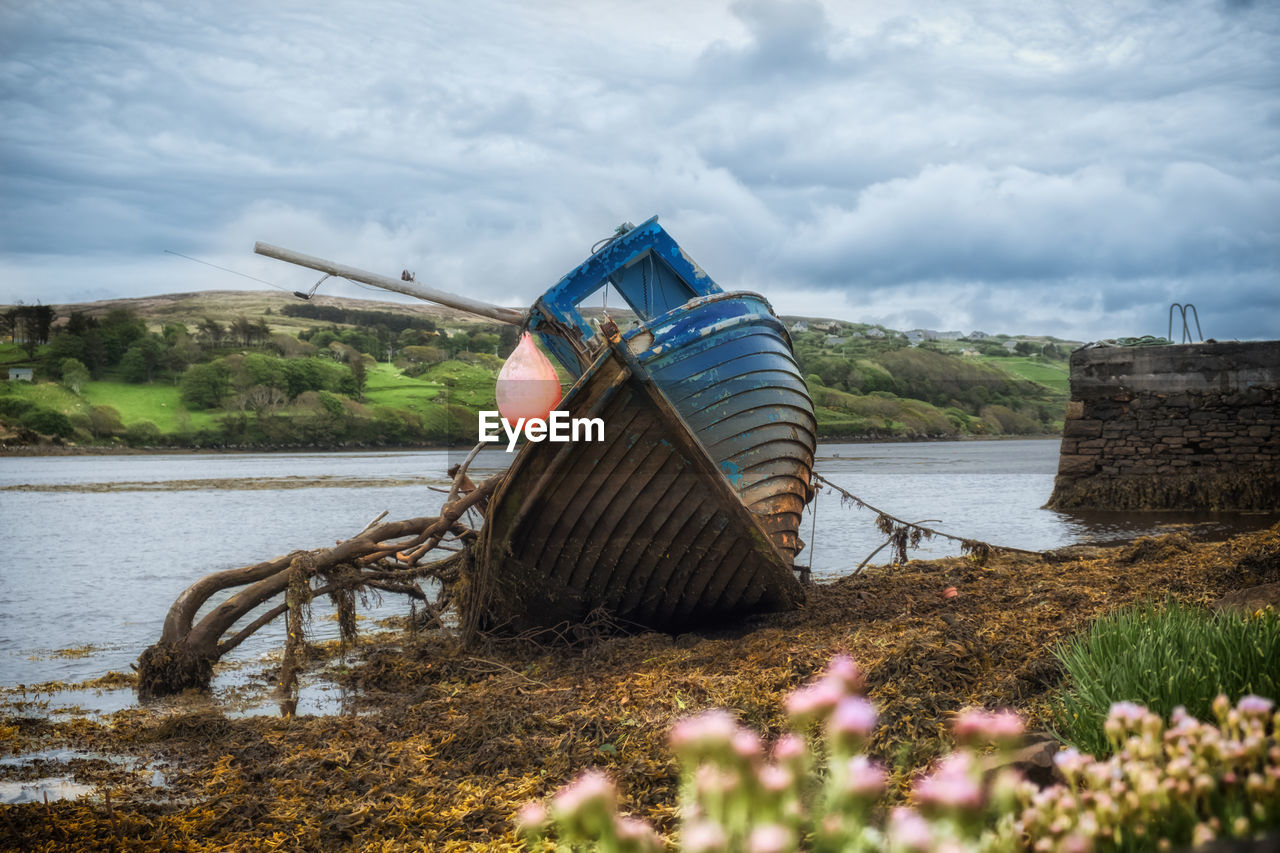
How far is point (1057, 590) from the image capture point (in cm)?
854

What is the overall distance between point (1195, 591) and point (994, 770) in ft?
16.2

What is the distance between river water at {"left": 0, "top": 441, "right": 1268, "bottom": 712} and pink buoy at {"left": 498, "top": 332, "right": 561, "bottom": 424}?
4.34 metres

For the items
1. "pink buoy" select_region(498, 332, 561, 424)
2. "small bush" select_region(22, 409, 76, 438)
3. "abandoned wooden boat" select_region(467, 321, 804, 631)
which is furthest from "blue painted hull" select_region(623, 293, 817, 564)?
"small bush" select_region(22, 409, 76, 438)

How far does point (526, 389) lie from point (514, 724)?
323 cm

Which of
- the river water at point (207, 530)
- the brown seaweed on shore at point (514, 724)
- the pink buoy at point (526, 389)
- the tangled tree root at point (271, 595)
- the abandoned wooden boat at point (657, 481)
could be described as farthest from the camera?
the river water at point (207, 530)

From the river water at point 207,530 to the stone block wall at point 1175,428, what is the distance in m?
1.04

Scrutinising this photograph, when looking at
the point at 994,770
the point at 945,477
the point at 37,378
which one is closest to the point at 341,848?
the point at 994,770

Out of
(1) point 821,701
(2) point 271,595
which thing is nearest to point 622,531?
(2) point 271,595

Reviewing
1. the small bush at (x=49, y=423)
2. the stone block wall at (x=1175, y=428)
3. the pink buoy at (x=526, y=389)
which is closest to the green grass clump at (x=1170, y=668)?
the pink buoy at (x=526, y=389)

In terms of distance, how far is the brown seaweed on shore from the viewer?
482cm

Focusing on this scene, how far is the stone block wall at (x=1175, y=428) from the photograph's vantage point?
717 inches

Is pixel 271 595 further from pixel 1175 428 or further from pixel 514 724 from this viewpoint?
pixel 1175 428

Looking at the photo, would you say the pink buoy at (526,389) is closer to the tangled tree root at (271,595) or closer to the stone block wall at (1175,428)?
the tangled tree root at (271,595)

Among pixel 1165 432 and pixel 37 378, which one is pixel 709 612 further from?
pixel 37 378
